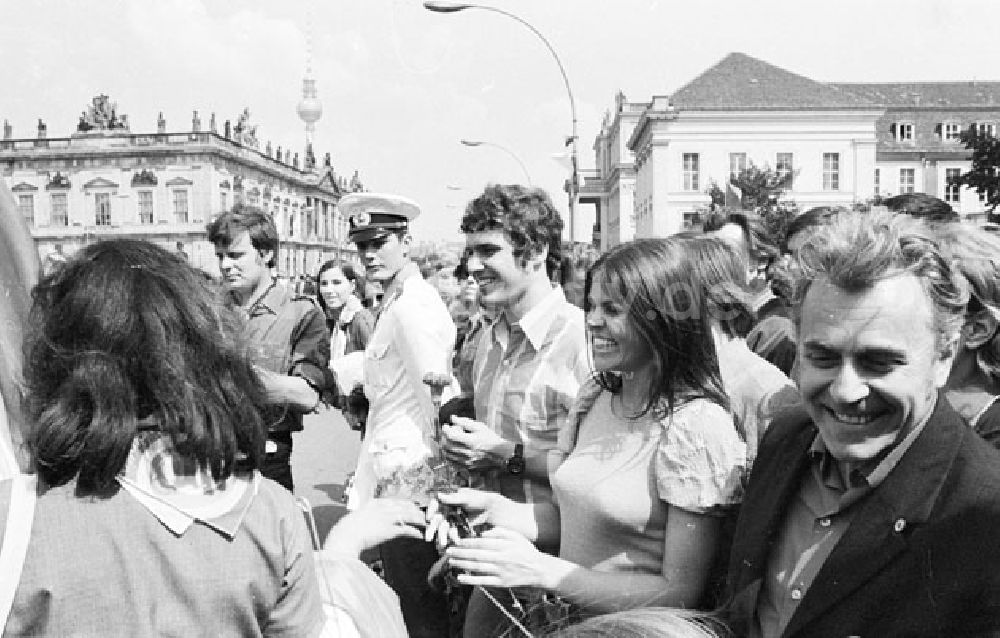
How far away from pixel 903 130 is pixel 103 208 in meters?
59.9

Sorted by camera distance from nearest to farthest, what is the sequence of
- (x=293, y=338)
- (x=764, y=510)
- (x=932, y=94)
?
(x=764, y=510) → (x=293, y=338) → (x=932, y=94)

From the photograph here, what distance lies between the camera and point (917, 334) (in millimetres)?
1651

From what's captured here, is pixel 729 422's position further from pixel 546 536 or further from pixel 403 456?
pixel 403 456

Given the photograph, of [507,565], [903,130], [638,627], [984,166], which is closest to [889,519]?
[638,627]

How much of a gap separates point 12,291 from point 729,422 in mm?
1761

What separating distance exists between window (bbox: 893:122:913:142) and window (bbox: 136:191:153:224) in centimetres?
→ 5623

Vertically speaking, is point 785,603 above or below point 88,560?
below

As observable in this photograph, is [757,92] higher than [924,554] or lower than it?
higher

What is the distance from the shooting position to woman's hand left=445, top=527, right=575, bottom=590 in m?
2.24

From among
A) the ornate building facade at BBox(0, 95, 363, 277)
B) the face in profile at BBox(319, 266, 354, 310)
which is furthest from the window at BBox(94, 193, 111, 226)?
the face in profile at BBox(319, 266, 354, 310)

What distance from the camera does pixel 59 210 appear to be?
73062mm

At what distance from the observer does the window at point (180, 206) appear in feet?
240

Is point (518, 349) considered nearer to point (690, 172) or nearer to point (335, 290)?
point (335, 290)

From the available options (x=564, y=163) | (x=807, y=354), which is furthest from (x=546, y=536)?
(x=564, y=163)
